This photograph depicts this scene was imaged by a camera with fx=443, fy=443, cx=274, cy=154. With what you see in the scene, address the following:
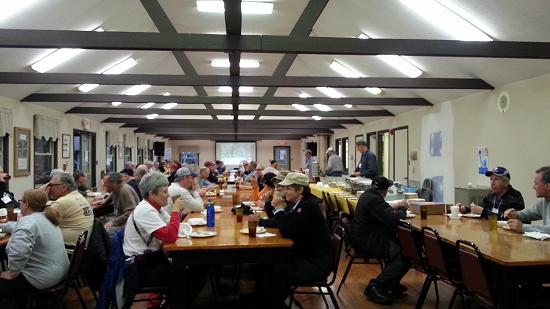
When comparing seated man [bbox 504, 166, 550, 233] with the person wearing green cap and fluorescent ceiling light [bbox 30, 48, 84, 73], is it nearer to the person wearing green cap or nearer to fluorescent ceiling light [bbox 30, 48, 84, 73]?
the person wearing green cap

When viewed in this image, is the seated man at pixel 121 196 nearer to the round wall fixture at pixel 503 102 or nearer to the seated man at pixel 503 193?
the seated man at pixel 503 193

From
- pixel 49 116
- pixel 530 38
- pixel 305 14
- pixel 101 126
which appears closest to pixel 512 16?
pixel 530 38

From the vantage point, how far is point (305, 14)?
5445mm

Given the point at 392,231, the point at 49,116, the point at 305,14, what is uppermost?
the point at 305,14

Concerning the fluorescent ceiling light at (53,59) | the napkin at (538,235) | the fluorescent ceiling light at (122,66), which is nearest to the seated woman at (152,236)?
the napkin at (538,235)

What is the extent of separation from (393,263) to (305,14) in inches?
124

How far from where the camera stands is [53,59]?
6109 mm

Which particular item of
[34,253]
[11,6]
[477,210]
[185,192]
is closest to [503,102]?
[477,210]

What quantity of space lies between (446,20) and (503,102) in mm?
1750

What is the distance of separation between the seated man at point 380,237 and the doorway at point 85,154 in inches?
304

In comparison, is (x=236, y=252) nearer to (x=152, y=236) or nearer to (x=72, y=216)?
(x=152, y=236)

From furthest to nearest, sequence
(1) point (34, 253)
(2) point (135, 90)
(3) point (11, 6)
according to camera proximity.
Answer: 1. (2) point (135, 90)
2. (3) point (11, 6)
3. (1) point (34, 253)

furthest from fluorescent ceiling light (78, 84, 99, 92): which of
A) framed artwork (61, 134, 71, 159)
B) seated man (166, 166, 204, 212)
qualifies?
seated man (166, 166, 204, 212)

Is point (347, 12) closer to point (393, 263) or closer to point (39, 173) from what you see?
point (393, 263)
